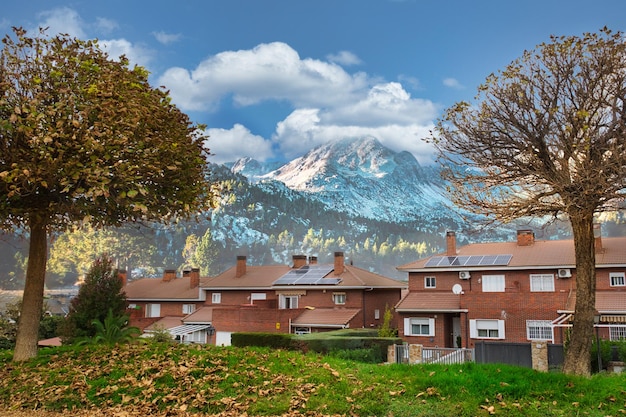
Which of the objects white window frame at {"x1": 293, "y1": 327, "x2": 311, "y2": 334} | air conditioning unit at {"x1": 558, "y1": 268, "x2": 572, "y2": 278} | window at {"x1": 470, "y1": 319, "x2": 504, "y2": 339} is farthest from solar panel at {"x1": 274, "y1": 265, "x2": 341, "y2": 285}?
air conditioning unit at {"x1": 558, "y1": 268, "x2": 572, "y2": 278}

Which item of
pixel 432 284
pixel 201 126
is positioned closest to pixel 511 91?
pixel 201 126

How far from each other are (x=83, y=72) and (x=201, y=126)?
3627mm

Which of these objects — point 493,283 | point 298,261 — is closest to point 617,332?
point 493,283

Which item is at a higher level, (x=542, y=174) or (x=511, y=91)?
(x=511, y=91)

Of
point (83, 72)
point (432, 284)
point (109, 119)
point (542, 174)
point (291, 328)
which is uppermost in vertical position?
point (83, 72)

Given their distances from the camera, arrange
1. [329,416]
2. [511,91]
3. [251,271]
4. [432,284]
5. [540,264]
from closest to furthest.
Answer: [329,416] < [511,91] < [540,264] < [432,284] < [251,271]

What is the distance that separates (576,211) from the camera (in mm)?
15641

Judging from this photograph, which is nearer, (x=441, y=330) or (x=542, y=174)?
(x=542, y=174)

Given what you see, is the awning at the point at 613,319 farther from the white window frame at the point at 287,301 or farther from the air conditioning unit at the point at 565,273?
the white window frame at the point at 287,301

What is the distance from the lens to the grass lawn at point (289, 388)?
9.68m

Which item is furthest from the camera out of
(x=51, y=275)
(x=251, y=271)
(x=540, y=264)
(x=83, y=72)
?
(x=51, y=275)

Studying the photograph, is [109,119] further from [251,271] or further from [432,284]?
[251,271]

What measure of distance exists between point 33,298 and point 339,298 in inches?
1354

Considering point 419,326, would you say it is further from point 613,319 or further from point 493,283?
point 613,319
